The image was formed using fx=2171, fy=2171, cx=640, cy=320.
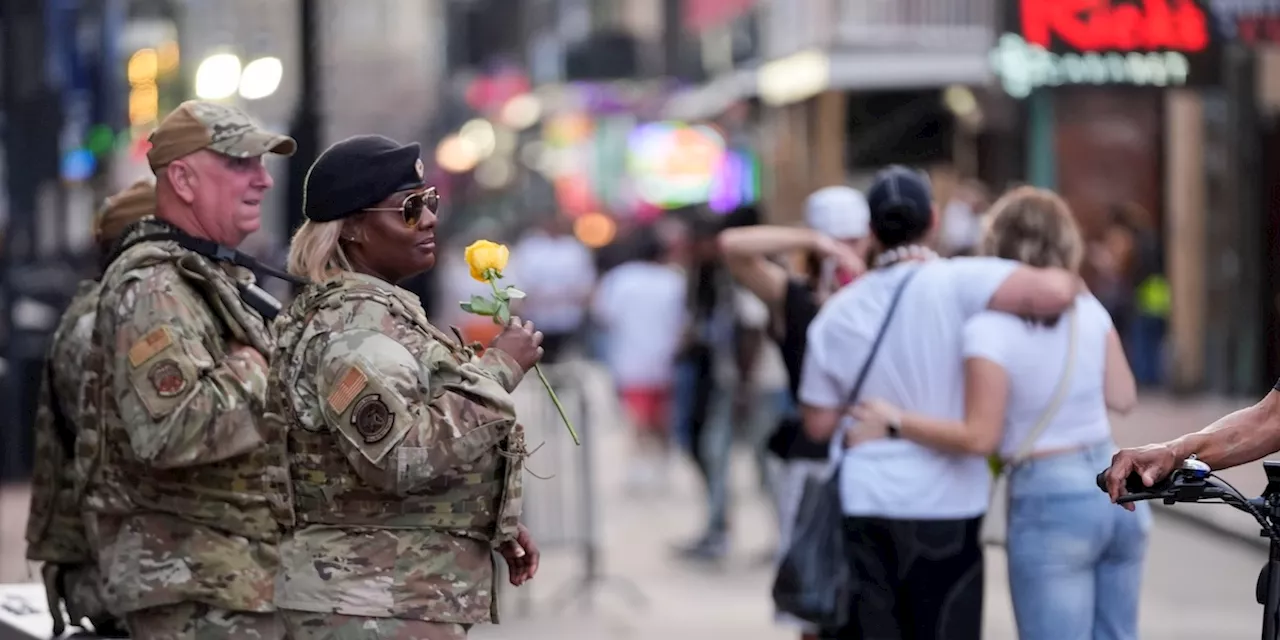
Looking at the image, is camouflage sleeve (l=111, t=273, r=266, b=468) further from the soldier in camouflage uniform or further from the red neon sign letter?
the red neon sign letter

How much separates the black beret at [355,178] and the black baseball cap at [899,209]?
99.6 inches

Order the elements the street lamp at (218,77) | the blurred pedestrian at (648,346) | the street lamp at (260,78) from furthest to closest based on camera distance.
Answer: the blurred pedestrian at (648,346)
the street lamp at (260,78)
the street lamp at (218,77)

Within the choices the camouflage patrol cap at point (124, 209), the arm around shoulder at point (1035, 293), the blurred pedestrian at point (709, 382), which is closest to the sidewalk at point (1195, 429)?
the blurred pedestrian at point (709, 382)

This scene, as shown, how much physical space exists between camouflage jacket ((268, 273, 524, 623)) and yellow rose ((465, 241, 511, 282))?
20 cm

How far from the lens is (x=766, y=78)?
3106 centimetres

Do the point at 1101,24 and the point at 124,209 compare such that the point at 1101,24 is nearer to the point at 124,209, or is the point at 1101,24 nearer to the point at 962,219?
the point at 962,219

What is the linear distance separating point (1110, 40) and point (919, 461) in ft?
39.4

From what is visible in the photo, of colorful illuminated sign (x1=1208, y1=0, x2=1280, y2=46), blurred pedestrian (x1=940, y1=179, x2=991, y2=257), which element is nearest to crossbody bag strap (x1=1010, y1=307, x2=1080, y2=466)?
colorful illuminated sign (x1=1208, y1=0, x2=1280, y2=46)

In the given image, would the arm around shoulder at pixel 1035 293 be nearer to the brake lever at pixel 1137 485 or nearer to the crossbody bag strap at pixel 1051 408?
the crossbody bag strap at pixel 1051 408

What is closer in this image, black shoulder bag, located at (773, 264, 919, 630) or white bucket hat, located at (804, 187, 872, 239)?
black shoulder bag, located at (773, 264, 919, 630)

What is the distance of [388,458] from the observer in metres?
4.52

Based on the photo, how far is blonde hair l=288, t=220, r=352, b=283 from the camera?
4812 millimetres

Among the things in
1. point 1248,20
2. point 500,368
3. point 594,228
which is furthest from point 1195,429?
point 594,228

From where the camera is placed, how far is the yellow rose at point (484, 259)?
4.91 meters
